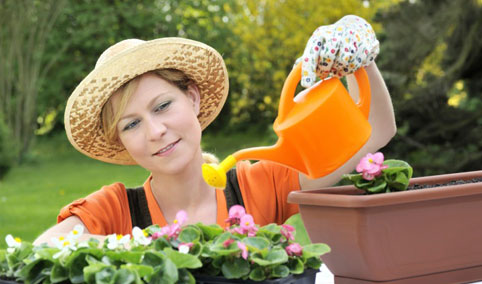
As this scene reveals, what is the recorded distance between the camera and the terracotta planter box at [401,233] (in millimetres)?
940

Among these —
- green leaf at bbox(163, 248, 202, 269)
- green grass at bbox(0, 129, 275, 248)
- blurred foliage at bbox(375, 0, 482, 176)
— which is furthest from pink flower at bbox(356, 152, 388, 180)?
blurred foliage at bbox(375, 0, 482, 176)

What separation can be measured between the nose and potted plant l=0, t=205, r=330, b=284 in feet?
Answer: 1.32

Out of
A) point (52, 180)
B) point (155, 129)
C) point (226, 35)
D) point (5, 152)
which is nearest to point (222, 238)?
point (155, 129)

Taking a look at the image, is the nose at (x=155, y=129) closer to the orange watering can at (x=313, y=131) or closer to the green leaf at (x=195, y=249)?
the orange watering can at (x=313, y=131)

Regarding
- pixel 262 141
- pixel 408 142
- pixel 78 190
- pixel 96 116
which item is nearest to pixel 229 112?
pixel 262 141

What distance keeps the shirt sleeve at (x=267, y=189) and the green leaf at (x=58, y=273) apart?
71 centimetres

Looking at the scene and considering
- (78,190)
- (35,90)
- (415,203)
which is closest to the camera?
(415,203)

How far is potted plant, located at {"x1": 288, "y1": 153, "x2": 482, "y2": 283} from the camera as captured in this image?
941 millimetres

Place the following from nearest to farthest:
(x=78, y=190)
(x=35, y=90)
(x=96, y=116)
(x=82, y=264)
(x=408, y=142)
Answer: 1. (x=82, y=264)
2. (x=96, y=116)
3. (x=408, y=142)
4. (x=78, y=190)
5. (x=35, y=90)

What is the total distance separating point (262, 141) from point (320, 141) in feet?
30.9

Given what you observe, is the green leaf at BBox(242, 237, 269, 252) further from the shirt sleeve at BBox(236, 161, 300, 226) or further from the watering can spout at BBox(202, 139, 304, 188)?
the shirt sleeve at BBox(236, 161, 300, 226)

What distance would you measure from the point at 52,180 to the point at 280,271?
8.00m

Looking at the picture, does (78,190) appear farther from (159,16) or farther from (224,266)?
(224,266)

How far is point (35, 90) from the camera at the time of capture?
1007cm
